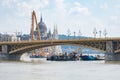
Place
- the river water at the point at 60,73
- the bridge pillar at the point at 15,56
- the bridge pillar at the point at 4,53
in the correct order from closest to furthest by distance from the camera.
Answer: the river water at the point at 60,73 < the bridge pillar at the point at 4,53 < the bridge pillar at the point at 15,56

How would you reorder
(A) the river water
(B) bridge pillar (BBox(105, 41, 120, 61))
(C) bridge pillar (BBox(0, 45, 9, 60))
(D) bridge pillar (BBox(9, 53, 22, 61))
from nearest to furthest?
(A) the river water, (B) bridge pillar (BBox(105, 41, 120, 61)), (C) bridge pillar (BBox(0, 45, 9, 60)), (D) bridge pillar (BBox(9, 53, 22, 61))

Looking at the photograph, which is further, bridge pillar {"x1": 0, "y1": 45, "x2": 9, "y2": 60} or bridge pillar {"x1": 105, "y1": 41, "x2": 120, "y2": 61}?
bridge pillar {"x1": 0, "y1": 45, "x2": 9, "y2": 60}

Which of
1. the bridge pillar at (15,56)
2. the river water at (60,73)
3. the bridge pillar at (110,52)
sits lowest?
the river water at (60,73)

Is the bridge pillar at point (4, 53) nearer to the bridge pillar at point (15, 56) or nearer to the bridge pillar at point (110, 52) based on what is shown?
the bridge pillar at point (15, 56)

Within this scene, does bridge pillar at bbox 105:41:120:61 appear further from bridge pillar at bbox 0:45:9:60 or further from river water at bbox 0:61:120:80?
bridge pillar at bbox 0:45:9:60

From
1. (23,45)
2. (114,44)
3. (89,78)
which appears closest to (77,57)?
(23,45)

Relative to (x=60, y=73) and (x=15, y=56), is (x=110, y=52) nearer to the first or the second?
(x=15, y=56)

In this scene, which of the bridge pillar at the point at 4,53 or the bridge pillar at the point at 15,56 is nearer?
the bridge pillar at the point at 4,53

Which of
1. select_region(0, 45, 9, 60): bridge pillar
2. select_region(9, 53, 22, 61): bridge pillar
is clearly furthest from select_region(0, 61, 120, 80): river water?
select_region(0, 45, 9, 60): bridge pillar


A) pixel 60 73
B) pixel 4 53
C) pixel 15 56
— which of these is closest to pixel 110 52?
pixel 15 56

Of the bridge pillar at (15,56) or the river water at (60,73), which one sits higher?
the bridge pillar at (15,56)

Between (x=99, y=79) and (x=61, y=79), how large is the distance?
16.5 feet

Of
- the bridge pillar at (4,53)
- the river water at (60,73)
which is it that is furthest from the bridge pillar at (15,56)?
the river water at (60,73)

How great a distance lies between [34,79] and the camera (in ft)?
178
